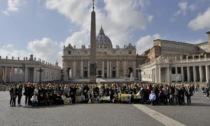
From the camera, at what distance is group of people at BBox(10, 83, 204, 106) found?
52.5 ft

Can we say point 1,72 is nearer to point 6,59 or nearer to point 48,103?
point 6,59

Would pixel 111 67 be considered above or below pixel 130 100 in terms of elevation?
above

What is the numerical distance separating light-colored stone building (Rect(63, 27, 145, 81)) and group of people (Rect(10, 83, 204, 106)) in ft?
299

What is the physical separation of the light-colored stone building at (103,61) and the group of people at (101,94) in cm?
9119

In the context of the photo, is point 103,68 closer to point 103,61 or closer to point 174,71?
point 103,61

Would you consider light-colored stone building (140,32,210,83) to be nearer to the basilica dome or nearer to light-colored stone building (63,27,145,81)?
light-colored stone building (63,27,145,81)

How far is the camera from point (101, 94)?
17.9 m

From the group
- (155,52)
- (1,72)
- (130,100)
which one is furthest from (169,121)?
(155,52)

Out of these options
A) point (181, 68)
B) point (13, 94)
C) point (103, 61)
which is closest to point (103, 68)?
point (103, 61)

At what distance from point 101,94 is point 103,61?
303 feet

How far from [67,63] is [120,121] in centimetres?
10295

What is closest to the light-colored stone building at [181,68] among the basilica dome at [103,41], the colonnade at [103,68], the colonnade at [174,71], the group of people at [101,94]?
the colonnade at [174,71]

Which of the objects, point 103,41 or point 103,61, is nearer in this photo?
point 103,61

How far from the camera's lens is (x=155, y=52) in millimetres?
88375
